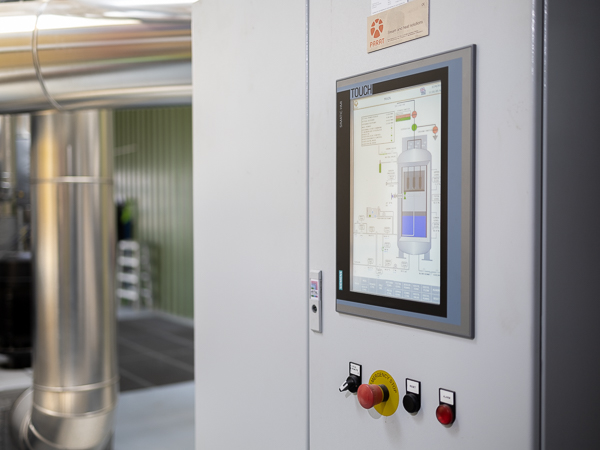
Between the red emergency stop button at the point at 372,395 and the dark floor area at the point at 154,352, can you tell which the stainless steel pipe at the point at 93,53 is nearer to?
the red emergency stop button at the point at 372,395

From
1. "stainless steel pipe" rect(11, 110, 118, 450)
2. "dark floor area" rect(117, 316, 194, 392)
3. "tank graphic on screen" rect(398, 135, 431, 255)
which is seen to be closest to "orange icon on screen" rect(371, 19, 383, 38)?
"tank graphic on screen" rect(398, 135, 431, 255)

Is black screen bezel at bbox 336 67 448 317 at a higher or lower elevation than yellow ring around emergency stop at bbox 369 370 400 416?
higher

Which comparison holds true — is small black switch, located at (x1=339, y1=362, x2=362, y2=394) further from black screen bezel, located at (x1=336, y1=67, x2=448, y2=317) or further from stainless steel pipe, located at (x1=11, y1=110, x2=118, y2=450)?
stainless steel pipe, located at (x1=11, y1=110, x2=118, y2=450)

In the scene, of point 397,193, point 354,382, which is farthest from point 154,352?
point 397,193

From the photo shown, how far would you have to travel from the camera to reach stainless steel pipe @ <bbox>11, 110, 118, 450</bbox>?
117 inches

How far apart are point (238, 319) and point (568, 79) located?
1.17m

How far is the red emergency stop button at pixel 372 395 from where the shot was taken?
4.24ft

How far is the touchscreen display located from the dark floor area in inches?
156

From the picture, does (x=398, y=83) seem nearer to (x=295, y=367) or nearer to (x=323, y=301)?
(x=323, y=301)

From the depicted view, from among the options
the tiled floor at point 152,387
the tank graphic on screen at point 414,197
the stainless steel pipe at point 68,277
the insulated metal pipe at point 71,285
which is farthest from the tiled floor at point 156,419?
the tank graphic on screen at point 414,197

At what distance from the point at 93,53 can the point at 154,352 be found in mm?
4308

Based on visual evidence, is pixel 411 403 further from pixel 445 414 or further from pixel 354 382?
pixel 354 382

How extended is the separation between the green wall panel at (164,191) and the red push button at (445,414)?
6.43 metres

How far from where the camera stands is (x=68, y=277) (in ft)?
9.76
